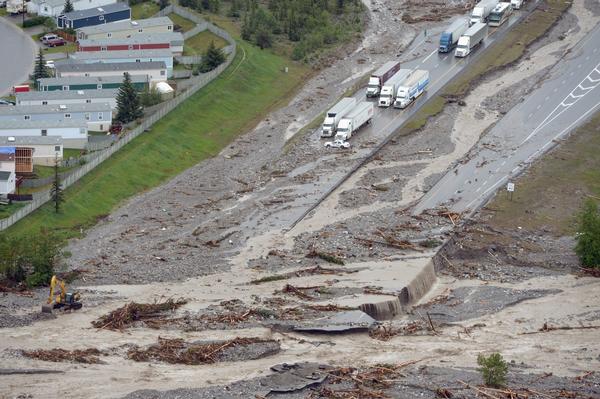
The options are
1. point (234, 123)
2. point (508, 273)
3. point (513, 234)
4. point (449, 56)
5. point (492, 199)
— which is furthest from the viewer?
point (449, 56)

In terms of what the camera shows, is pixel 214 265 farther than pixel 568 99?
No

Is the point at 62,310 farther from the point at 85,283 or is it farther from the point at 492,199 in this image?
the point at 492,199

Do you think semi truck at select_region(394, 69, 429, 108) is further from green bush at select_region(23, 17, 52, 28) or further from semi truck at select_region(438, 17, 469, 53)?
green bush at select_region(23, 17, 52, 28)

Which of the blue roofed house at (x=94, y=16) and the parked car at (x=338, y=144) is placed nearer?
the parked car at (x=338, y=144)

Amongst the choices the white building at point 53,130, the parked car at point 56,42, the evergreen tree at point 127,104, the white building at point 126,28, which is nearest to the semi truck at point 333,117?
the evergreen tree at point 127,104

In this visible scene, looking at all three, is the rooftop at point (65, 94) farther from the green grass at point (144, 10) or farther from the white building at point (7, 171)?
the green grass at point (144, 10)

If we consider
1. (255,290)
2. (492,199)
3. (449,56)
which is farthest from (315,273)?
(449,56)

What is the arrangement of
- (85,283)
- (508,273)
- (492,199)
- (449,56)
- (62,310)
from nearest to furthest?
(62,310)
(85,283)
(508,273)
(492,199)
(449,56)
